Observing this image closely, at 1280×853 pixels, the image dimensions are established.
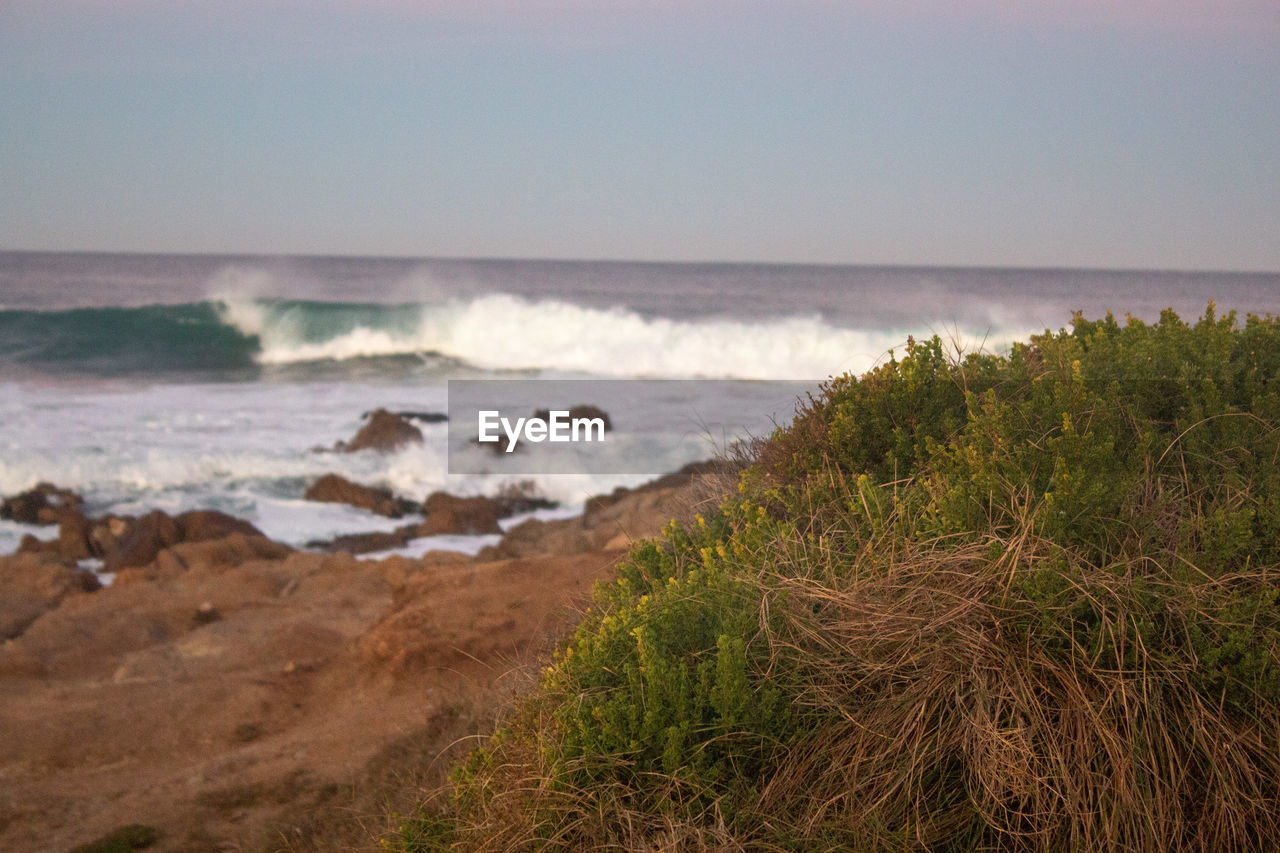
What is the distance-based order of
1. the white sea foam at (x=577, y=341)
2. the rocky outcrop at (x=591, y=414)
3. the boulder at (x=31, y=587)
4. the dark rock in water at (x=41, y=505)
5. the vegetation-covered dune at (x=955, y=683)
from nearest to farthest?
1. the vegetation-covered dune at (x=955, y=683)
2. the boulder at (x=31, y=587)
3. the dark rock in water at (x=41, y=505)
4. the rocky outcrop at (x=591, y=414)
5. the white sea foam at (x=577, y=341)

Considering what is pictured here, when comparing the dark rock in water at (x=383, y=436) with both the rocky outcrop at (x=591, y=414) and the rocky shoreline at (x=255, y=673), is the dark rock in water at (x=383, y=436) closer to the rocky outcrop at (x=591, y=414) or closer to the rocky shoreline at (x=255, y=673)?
the rocky outcrop at (x=591, y=414)

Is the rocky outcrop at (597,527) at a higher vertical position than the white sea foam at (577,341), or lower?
lower

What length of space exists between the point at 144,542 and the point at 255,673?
22.9 feet

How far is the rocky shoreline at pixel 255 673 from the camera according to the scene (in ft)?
20.5

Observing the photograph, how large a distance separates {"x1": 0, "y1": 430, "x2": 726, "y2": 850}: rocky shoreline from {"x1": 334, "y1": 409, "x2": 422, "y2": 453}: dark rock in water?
25.7 feet


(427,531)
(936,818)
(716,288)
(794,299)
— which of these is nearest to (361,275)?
(716,288)

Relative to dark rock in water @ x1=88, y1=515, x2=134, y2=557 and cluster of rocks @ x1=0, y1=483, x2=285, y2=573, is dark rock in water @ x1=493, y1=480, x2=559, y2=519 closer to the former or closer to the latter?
cluster of rocks @ x1=0, y1=483, x2=285, y2=573

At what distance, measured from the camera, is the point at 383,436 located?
2217 cm

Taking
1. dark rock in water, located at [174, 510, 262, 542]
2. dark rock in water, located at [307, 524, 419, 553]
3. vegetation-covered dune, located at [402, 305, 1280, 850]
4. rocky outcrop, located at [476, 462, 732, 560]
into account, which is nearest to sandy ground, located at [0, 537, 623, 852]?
vegetation-covered dune, located at [402, 305, 1280, 850]

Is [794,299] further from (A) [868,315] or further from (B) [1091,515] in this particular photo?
(B) [1091,515]

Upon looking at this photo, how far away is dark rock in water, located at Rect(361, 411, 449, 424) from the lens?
24.9 meters

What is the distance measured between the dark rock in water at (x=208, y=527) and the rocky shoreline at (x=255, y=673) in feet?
3.16

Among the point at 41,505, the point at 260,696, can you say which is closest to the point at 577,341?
the point at 41,505

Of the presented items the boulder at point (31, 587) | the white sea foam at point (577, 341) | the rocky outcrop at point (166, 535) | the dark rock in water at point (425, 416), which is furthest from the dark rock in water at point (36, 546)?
the white sea foam at point (577, 341)
